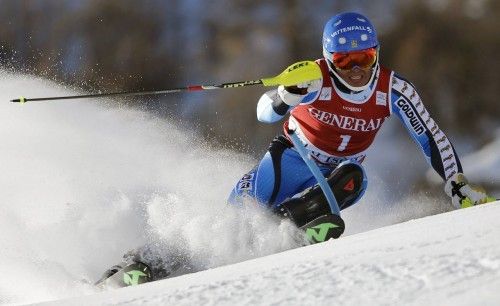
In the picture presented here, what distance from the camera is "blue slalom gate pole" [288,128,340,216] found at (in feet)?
11.7

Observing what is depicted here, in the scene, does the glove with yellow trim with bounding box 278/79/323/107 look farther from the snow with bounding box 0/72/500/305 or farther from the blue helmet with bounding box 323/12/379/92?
the snow with bounding box 0/72/500/305

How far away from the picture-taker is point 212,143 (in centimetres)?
766

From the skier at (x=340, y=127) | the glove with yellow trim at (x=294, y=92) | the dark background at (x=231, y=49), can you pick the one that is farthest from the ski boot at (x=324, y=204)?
the dark background at (x=231, y=49)

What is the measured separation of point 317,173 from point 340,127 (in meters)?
0.26

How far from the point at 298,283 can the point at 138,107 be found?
6.65 m

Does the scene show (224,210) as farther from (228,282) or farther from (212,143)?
Answer: (212,143)

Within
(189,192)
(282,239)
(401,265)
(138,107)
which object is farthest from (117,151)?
(401,265)

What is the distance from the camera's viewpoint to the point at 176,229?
3.69m

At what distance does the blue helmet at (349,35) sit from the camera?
12.0 feet

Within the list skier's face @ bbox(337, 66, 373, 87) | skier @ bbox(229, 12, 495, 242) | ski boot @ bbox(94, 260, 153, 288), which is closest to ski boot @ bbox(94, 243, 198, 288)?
ski boot @ bbox(94, 260, 153, 288)

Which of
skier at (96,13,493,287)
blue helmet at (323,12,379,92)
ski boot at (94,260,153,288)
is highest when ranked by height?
blue helmet at (323,12,379,92)

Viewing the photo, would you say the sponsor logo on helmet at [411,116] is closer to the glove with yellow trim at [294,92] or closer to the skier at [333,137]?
the skier at [333,137]

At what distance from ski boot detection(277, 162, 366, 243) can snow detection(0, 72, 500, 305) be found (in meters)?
0.09

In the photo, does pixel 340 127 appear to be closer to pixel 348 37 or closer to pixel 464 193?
pixel 348 37
